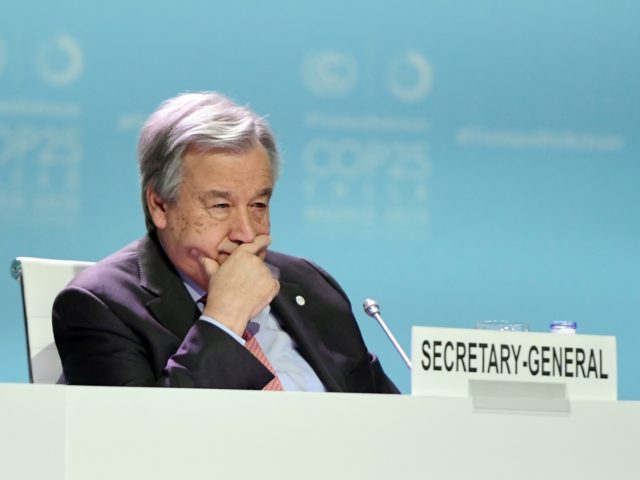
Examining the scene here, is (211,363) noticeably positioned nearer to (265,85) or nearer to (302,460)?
(302,460)

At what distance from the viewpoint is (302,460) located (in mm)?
1521

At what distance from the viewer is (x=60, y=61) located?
3.77 meters

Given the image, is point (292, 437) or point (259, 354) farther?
point (259, 354)

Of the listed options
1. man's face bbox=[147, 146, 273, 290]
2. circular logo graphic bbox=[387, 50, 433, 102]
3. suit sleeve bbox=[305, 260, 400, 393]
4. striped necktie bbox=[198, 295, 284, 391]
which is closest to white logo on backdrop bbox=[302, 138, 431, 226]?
circular logo graphic bbox=[387, 50, 433, 102]

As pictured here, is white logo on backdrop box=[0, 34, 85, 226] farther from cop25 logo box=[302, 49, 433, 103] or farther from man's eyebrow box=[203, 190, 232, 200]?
man's eyebrow box=[203, 190, 232, 200]

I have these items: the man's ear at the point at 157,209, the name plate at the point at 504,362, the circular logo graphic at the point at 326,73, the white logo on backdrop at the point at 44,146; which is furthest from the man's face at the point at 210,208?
the circular logo graphic at the point at 326,73

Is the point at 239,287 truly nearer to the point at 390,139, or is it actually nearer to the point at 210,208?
the point at 210,208

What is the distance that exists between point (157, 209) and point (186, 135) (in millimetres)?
177

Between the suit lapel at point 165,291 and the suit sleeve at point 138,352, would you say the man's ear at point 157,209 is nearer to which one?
the suit lapel at point 165,291

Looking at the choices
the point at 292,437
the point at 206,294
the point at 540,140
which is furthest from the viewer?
the point at 540,140

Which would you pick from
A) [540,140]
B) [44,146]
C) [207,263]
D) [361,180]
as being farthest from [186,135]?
[540,140]

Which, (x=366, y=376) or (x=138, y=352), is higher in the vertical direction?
(x=138, y=352)

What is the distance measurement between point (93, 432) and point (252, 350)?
34.7 inches

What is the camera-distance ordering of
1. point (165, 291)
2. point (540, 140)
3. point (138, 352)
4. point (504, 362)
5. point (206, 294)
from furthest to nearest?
point (540, 140) → point (206, 294) → point (165, 291) → point (138, 352) → point (504, 362)
